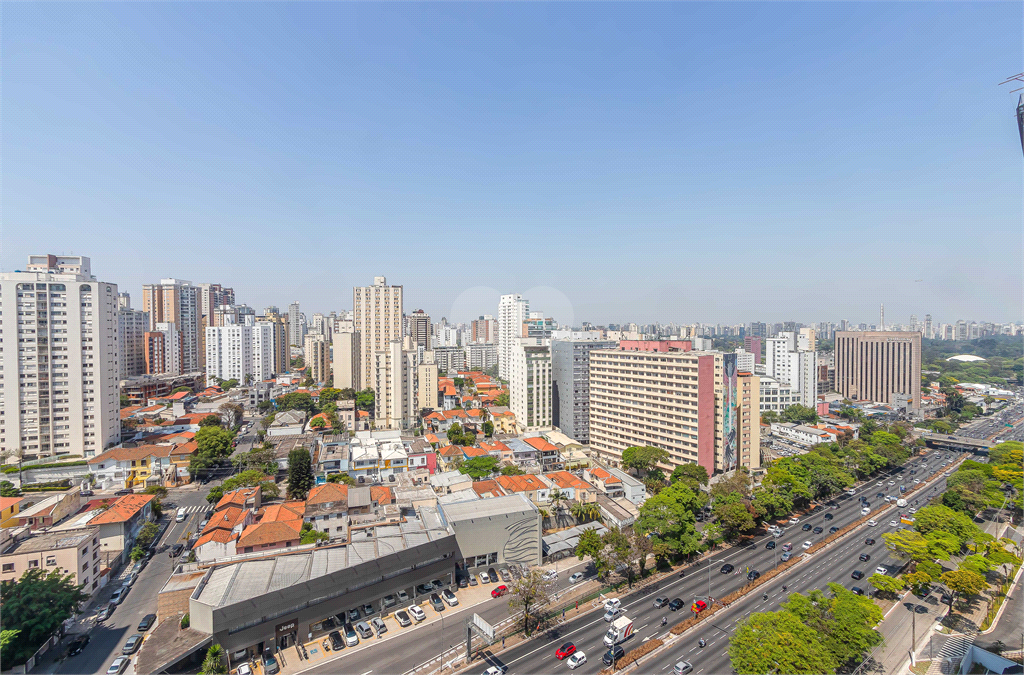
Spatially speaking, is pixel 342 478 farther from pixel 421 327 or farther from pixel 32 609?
pixel 421 327

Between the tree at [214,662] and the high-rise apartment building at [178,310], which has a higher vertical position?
the high-rise apartment building at [178,310]

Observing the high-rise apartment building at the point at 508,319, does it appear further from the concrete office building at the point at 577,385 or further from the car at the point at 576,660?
the car at the point at 576,660

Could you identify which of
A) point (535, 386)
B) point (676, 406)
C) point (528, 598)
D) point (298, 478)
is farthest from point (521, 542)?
point (535, 386)

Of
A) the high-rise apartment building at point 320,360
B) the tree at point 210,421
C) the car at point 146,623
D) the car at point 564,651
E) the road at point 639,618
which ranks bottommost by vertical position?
the road at point 639,618

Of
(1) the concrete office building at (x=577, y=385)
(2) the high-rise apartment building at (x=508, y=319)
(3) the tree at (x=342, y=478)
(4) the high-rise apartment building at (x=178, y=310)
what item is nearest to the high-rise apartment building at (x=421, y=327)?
(2) the high-rise apartment building at (x=508, y=319)

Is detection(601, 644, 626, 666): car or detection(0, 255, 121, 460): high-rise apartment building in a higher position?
detection(0, 255, 121, 460): high-rise apartment building

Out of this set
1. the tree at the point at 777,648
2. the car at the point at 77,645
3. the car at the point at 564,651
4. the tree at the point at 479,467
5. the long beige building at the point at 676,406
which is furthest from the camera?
the long beige building at the point at 676,406

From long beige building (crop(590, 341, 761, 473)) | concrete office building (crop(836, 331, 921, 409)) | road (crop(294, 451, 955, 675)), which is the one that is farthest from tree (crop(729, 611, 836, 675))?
concrete office building (crop(836, 331, 921, 409))

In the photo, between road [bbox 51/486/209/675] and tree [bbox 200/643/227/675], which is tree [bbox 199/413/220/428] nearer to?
road [bbox 51/486/209/675]
